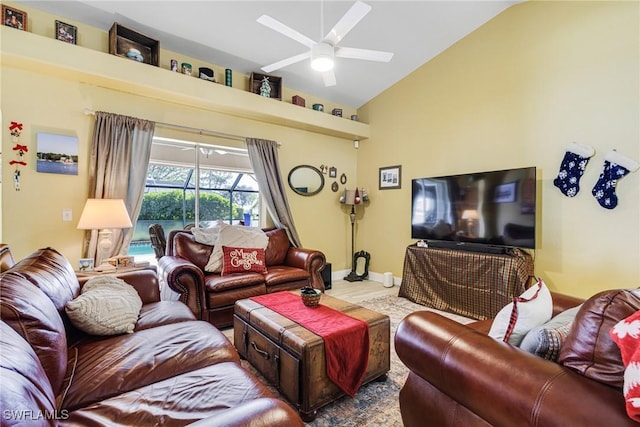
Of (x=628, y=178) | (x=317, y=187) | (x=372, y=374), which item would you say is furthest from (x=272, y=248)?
(x=628, y=178)

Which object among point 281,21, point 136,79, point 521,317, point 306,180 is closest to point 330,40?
point 281,21

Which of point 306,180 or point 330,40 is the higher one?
point 330,40

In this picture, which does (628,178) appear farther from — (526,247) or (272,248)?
(272,248)

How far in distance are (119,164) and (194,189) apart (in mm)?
917

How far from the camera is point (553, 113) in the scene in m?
3.06

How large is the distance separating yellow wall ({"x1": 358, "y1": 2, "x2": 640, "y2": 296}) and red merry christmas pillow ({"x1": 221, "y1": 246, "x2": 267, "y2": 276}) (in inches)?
102

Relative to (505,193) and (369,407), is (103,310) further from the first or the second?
(505,193)

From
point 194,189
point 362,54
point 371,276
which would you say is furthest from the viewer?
point 371,276


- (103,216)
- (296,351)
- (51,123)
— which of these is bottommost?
(296,351)

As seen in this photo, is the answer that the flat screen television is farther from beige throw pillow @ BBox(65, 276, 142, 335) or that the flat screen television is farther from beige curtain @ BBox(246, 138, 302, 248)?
beige throw pillow @ BBox(65, 276, 142, 335)

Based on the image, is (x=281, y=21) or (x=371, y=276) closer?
(x=281, y=21)

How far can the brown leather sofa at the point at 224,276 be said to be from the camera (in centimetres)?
275

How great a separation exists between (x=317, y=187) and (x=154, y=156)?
7.71ft

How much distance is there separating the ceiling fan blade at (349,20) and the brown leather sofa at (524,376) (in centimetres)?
201
